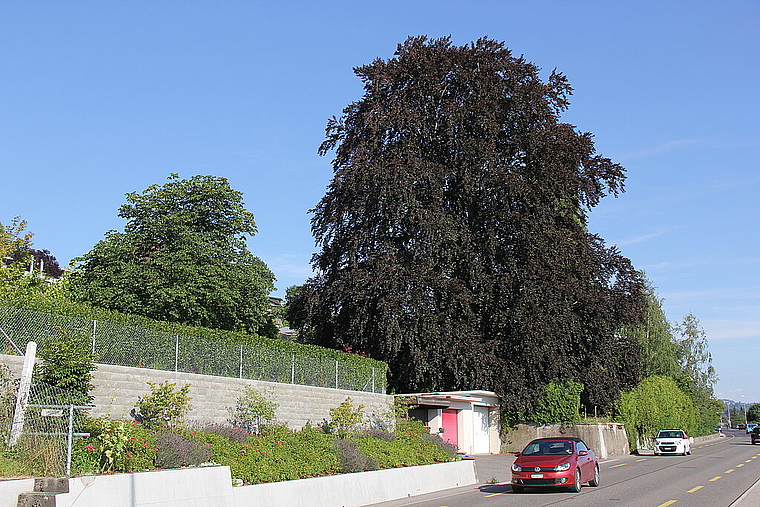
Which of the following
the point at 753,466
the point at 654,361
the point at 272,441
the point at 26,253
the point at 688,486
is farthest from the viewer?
the point at 654,361

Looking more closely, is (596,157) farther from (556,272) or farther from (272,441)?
(272,441)

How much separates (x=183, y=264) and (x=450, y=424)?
51.0ft

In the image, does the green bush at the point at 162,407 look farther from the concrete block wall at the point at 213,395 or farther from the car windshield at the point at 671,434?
the car windshield at the point at 671,434

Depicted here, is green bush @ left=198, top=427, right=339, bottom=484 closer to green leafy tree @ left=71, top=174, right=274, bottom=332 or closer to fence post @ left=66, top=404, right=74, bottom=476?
fence post @ left=66, top=404, right=74, bottom=476

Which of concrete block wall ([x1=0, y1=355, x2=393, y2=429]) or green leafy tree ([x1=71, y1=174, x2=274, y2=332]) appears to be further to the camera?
green leafy tree ([x1=71, y1=174, x2=274, y2=332])

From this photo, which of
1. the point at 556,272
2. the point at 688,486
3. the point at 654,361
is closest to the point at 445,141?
the point at 556,272

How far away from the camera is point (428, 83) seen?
126 ft

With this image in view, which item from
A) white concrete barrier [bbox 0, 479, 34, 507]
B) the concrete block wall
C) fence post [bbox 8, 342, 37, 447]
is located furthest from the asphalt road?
white concrete barrier [bbox 0, 479, 34, 507]

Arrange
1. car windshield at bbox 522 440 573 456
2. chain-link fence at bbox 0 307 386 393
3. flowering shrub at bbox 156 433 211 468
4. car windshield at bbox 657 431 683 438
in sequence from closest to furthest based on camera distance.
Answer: flowering shrub at bbox 156 433 211 468 < chain-link fence at bbox 0 307 386 393 < car windshield at bbox 522 440 573 456 < car windshield at bbox 657 431 683 438

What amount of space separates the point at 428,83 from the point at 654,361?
38395mm

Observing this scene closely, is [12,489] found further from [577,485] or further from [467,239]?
[467,239]

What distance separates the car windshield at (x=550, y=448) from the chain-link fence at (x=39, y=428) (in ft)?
44.3

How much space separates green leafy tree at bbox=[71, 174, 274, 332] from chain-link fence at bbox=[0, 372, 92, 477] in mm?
22068

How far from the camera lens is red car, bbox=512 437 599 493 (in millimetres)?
21312
